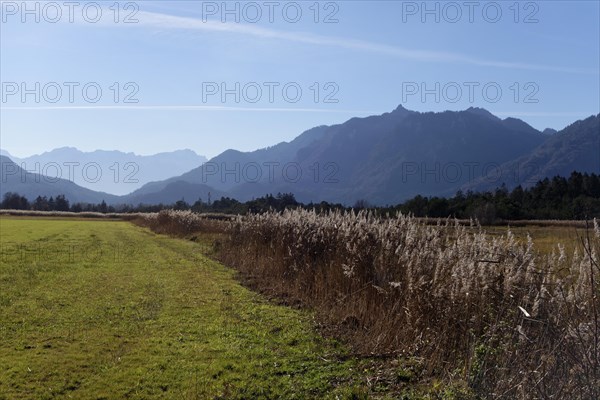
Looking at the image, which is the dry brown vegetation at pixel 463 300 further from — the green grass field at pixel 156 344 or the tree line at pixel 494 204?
the tree line at pixel 494 204

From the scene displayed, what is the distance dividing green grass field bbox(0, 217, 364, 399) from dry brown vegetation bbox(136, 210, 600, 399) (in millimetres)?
886

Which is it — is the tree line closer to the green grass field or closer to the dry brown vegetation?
the green grass field

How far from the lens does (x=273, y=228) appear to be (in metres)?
19.1

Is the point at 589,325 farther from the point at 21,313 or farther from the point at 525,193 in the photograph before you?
the point at 525,193

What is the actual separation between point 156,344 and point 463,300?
455 centimetres

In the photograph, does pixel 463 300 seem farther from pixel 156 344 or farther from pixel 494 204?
pixel 494 204

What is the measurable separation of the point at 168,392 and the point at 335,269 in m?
5.62

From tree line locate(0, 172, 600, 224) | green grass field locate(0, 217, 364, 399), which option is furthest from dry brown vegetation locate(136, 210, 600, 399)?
tree line locate(0, 172, 600, 224)

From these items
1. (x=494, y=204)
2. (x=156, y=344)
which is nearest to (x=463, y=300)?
(x=156, y=344)

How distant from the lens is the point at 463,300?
23.9 feet

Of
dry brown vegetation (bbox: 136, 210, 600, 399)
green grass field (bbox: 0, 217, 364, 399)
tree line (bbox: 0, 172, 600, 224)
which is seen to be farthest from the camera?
tree line (bbox: 0, 172, 600, 224)

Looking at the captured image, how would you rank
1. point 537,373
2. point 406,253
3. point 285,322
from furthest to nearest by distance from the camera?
point 285,322
point 406,253
point 537,373

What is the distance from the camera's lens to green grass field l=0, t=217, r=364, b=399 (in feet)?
23.3

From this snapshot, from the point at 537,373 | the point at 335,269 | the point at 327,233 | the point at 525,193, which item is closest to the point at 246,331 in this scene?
the point at 335,269
